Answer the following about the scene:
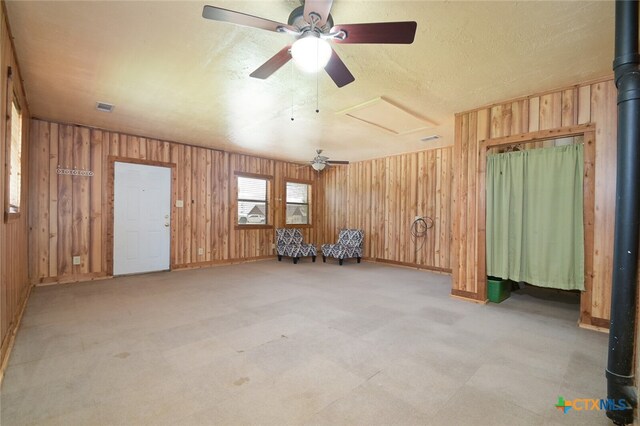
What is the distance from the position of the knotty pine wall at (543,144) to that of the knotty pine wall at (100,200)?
16.1 ft

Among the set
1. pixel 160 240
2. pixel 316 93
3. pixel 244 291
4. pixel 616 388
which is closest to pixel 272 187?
pixel 160 240

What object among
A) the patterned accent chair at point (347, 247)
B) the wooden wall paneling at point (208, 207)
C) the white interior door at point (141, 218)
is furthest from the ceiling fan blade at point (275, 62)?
the patterned accent chair at point (347, 247)

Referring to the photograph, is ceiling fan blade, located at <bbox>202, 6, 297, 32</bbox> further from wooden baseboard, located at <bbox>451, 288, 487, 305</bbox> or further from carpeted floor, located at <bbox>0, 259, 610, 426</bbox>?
wooden baseboard, located at <bbox>451, 288, 487, 305</bbox>

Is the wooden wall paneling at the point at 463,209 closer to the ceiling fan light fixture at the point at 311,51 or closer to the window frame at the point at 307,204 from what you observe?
the ceiling fan light fixture at the point at 311,51

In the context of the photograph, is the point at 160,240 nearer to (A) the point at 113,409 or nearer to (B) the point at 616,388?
(A) the point at 113,409

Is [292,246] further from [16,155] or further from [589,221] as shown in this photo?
[589,221]

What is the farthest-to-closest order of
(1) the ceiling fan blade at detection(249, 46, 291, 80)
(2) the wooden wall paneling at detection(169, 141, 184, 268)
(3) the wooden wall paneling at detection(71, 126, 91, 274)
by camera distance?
1. (2) the wooden wall paneling at detection(169, 141, 184, 268)
2. (3) the wooden wall paneling at detection(71, 126, 91, 274)
3. (1) the ceiling fan blade at detection(249, 46, 291, 80)

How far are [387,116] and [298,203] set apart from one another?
470cm

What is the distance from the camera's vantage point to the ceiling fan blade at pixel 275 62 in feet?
6.57

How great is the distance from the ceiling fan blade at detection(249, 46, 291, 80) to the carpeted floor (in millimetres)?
2272

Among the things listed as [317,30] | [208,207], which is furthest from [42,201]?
[317,30]

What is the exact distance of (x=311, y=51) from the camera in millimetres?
1868

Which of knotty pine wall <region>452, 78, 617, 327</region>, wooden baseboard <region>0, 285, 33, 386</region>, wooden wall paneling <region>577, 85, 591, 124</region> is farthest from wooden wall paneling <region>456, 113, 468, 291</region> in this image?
wooden baseboard <region>0, 285, 33, 386</region>

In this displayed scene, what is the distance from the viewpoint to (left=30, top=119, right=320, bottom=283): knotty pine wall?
14.9ft
